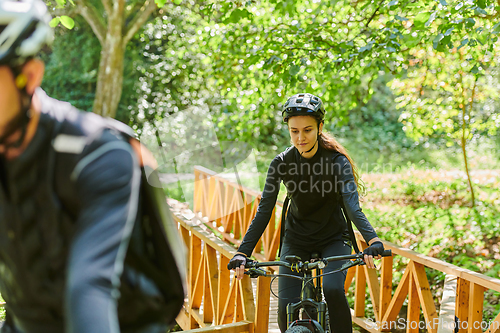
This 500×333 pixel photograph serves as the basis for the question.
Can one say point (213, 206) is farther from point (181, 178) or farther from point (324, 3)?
point (324, 3)

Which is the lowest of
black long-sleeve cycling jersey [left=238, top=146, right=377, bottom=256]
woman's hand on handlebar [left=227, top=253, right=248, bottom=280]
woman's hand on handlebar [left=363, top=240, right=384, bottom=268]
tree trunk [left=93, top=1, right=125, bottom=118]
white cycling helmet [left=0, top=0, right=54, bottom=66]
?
woman's hand on handlebar [left=227, top=253, right=248, bottom=280]

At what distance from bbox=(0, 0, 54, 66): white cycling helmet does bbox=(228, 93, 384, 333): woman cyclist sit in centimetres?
226

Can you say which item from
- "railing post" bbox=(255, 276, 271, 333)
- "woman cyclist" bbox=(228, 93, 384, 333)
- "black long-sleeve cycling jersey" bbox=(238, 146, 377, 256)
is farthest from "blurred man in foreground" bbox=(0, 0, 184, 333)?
"railing post" bbox=(255, 276, 271, 333)

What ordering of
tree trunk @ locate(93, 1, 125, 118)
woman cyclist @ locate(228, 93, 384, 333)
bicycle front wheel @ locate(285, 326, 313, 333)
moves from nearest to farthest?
bicycle front wheel @ locate(285, 326, 313, 333)
woman cyclist @ locate(228, 93, 384, 333)
tree trunk @ locate(93, 1, 125, 118)

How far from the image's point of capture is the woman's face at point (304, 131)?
3123 millimetres

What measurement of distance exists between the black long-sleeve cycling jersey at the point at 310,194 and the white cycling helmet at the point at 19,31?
7.76ft

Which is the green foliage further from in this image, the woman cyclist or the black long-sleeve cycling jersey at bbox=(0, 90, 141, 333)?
the black long-sleeve cycling jersey at bbox=(0, 90, 141, 333)

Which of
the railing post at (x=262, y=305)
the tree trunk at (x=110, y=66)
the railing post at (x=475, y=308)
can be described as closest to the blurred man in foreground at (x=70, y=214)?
the railing post at (x=262, y=305)

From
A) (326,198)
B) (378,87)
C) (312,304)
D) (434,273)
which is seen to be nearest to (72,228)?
(312,304)

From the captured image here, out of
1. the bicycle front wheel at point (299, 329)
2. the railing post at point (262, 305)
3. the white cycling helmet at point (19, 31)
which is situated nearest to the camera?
the white cycling helmet at point (19, 31)

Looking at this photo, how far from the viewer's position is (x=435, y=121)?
33.9 ft

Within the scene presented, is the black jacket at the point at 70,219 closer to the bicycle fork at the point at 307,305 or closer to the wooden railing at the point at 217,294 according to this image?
the wooden railing at the point at 217,294

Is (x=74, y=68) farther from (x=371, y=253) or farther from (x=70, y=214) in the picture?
(x=70, y=214)

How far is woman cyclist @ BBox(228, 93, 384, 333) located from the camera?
120 inches
